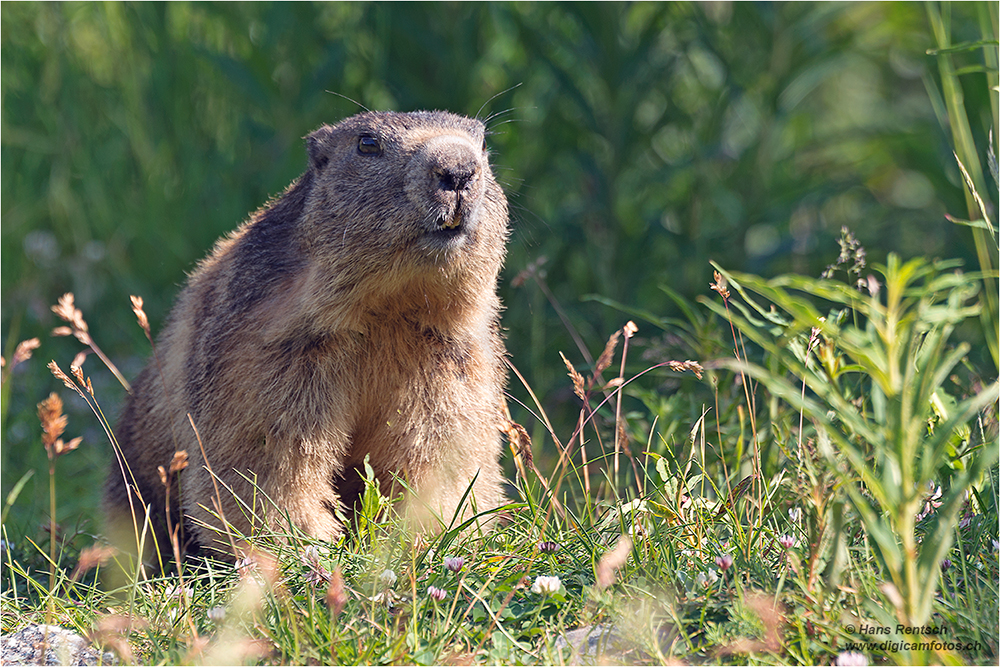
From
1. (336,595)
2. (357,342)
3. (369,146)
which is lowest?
(336,595)

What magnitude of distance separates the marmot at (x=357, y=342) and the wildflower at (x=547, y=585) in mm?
810

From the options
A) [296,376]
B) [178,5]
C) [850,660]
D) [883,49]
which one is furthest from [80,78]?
[850,660]

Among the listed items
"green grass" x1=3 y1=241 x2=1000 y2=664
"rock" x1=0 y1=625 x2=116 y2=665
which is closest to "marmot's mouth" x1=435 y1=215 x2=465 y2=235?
"green grass" x1=3 y1=241 x2=1000 y2=664

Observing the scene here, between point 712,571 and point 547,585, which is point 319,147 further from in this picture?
point 712,571

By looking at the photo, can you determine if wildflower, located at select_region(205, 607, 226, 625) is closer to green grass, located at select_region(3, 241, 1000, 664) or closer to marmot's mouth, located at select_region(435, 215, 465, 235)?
green grass, located at select_region(3, 241, 1000, 664)

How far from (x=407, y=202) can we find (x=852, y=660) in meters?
2.01

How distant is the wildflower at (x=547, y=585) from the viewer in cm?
268

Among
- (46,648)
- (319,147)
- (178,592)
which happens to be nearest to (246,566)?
(178,592)

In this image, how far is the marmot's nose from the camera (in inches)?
127

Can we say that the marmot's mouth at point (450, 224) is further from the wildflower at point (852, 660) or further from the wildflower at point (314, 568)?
the wildflower at point (852, 660)

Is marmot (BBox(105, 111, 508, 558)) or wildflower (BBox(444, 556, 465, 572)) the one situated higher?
marmot (BBox(105, 111, 508, 558))

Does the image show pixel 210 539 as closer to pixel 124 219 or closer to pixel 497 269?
pixel 497 269

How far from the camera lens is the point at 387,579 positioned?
276 cm

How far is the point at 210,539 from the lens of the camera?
11.6ft
